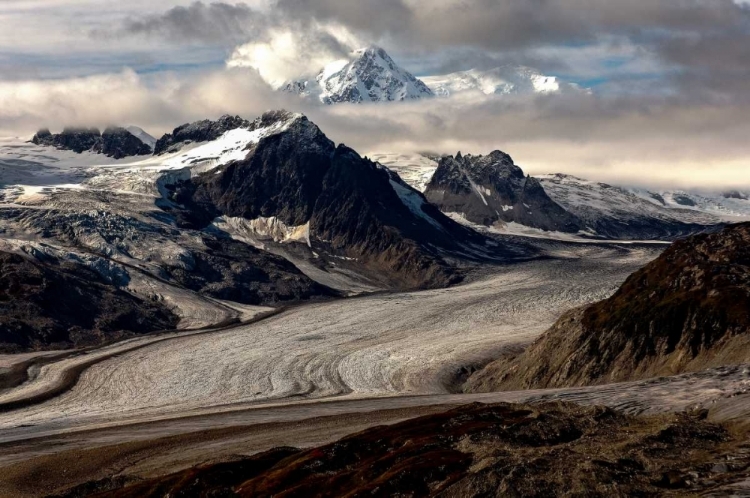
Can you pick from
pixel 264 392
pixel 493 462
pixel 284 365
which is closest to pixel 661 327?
pixel 264 392

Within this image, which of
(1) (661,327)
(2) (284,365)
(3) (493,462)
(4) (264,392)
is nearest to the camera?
(3) (493,462)

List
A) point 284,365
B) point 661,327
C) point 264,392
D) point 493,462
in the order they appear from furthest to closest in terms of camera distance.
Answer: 1. point 284,365
2. point 264,392
3. point 661,327
4. point 493,462

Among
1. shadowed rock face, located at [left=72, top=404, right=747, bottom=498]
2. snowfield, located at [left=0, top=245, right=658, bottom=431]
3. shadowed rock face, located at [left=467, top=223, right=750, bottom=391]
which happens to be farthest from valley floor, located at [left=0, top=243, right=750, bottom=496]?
shadowed rock face, located at [left=467, top=223, right=750, bottom=391]

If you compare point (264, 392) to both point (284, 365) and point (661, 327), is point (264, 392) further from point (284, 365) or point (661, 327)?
point (661, 327)

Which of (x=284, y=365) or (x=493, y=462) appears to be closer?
(x=493, y=462)

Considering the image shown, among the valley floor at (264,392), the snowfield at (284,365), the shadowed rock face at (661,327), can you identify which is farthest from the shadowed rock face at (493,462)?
the snowfield at (284,365)

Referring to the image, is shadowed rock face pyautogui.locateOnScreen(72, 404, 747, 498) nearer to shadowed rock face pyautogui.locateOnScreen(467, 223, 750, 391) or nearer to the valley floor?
the valley floor

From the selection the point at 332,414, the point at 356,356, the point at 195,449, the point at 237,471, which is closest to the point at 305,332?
the point at 356,356
